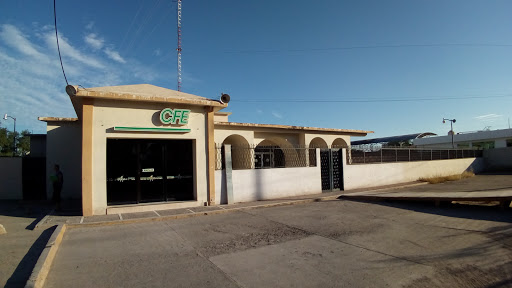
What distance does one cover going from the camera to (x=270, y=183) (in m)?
12.3

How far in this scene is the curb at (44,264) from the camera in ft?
13.1

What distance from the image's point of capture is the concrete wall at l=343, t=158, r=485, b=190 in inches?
602

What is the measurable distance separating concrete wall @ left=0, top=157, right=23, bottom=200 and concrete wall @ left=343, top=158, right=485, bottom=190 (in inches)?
604

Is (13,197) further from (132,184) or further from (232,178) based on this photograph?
(232,178)

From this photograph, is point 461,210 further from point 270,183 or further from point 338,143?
point 338,143

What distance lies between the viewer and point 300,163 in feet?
45.8

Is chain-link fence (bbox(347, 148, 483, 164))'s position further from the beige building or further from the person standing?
the person standing

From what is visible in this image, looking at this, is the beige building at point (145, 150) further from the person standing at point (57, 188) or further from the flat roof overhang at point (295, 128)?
the flat roof overhang at point (295, 128)

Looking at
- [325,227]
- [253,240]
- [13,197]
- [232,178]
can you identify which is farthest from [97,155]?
[13,197]

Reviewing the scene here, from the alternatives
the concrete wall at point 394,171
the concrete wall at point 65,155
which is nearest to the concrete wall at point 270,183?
the concrete wall at point 394,171

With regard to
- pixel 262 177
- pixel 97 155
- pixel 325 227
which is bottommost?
pixel 325 227

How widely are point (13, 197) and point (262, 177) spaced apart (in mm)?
11621

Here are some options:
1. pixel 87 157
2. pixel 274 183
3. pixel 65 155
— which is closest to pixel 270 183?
pixel 274 183

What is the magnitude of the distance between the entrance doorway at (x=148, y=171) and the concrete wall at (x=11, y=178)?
7.22 m
